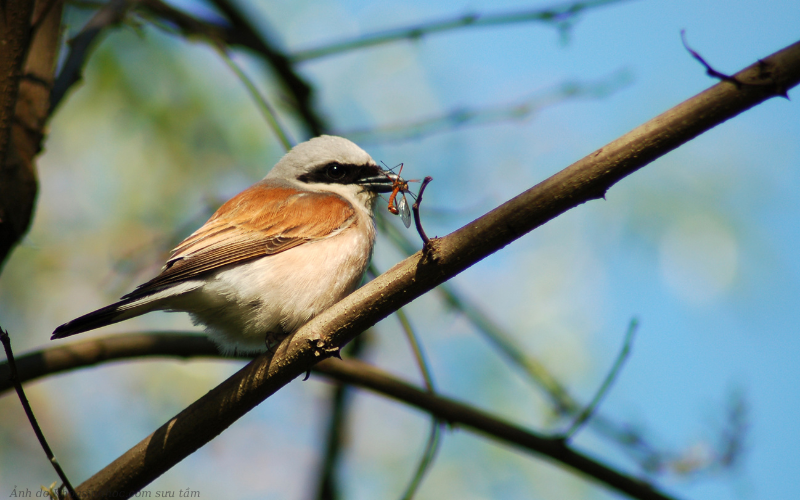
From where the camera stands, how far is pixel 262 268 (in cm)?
346

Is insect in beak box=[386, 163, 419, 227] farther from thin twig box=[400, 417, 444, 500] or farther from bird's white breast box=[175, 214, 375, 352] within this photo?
thin twig box=[400, 417, 444, 500]

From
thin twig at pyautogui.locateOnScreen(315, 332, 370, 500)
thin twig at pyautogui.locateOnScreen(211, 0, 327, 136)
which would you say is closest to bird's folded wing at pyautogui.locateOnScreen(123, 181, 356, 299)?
thin twig at pyautogui.locateOnScreen(211, 0, 327, 136)

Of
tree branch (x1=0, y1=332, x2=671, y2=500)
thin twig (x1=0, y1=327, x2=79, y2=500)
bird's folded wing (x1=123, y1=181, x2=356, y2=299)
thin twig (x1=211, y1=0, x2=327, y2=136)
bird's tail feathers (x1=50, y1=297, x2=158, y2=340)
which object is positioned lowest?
thin twig (x1=0, y1=327, x2=79, y2=500)

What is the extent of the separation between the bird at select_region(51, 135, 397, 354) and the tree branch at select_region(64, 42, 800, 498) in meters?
0.55

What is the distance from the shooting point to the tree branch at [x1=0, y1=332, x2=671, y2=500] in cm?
371

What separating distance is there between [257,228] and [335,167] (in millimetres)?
1005

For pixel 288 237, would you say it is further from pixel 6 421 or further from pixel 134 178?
pixel 6 421

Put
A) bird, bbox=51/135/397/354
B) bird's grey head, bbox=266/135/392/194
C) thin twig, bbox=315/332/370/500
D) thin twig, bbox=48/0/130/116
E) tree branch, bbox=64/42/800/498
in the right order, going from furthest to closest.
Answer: thin twig, bbox=315/332/370/500 < bird's grey head, bbox=266/135/392/194 < thin twig, bbox=48/0/130/116 < bird, bbox=51/135/397/354 < tree branch, bbox=64/42/800/498

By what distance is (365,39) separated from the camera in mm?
5246

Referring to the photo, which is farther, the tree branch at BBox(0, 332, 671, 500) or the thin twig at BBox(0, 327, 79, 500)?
the tree branch at BBox(0, 332, 671, 500)

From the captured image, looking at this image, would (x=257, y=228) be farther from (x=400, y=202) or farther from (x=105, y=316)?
(x=105, y=316)

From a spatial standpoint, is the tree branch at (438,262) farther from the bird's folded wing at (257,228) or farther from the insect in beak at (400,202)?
the bird's folded wing at (257,228)

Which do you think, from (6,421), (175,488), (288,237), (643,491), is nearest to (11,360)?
(288,237)

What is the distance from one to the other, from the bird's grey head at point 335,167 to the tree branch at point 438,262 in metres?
1.81
